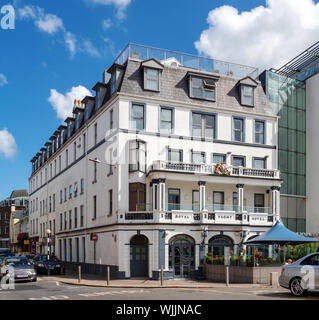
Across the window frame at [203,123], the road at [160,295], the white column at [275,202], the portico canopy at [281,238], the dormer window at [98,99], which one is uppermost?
the dormer window at [98,99]

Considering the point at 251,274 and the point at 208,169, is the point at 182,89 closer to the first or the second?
the point at 208,169

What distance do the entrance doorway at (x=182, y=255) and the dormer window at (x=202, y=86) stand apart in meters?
10.5

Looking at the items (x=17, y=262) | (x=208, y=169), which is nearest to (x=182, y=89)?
(x=208, y=169)

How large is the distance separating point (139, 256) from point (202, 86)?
13.1 metres

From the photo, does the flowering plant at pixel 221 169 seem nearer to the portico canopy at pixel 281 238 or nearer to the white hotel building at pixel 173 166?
the white hotel building at pixel 173 166

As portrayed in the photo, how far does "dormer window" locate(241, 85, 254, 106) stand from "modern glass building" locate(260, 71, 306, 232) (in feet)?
17.1

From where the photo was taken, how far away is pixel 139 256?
1232 inches

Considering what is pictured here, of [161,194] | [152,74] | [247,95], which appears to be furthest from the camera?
[247,95]

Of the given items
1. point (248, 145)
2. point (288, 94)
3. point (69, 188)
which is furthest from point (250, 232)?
point (69, 188)

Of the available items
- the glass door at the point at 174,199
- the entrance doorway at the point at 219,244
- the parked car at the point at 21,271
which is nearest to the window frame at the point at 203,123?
the glass door at the point at 174,199

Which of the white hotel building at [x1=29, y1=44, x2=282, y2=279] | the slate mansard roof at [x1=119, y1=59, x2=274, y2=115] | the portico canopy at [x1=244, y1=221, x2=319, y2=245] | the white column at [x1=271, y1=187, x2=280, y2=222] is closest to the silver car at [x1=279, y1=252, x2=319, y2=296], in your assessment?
the portico canopy at [x1=244, y1=221, x2=319, y2=245]

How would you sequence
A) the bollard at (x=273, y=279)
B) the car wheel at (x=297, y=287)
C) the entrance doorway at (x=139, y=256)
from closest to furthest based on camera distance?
the car wheel at (x=297, y=287) < the bollard at (x=273, y=279) < the entrance doorway at (x=139, y=256)

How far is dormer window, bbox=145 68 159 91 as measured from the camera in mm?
33125

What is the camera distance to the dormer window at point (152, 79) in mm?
33125
